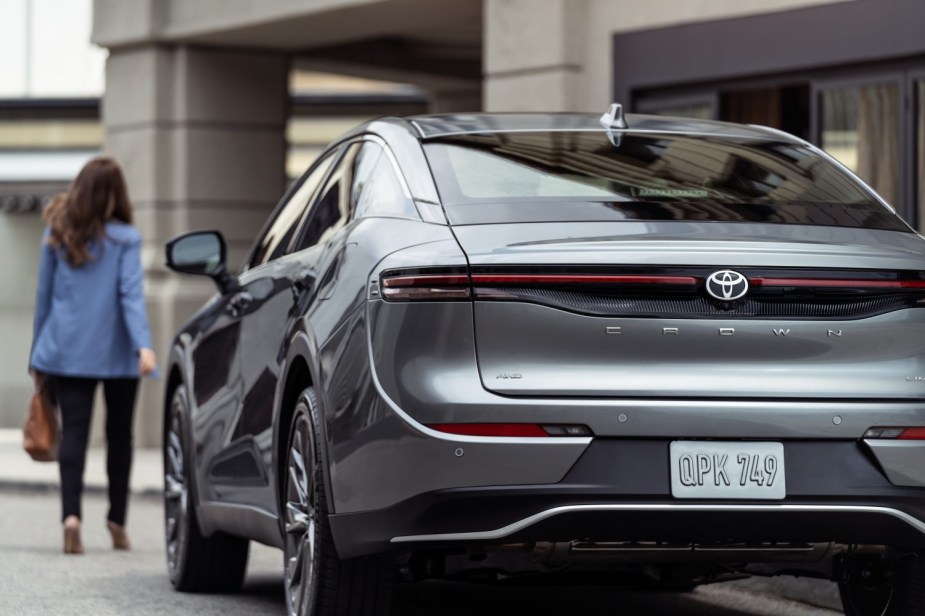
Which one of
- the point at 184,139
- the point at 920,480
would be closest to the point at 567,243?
the point at 920,480

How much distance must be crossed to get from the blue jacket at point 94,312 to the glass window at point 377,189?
3.55m

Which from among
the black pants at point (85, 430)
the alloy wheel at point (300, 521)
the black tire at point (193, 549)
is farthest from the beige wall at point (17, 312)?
the alloy wheel at point (300, 521)

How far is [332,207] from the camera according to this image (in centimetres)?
616

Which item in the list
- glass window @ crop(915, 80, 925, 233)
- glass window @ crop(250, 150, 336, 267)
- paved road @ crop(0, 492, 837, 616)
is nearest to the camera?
glass window @ crop(250, 150, 336, 267)

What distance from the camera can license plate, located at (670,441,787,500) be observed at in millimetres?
4730

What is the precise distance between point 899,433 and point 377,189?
5.65 ft

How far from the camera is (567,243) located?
4875 mm

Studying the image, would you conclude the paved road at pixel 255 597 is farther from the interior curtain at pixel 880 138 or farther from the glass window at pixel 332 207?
the interior curtain at pixel 880 138

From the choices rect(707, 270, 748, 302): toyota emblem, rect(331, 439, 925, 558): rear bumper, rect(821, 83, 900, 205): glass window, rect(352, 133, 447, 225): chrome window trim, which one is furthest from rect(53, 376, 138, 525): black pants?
rect(707, 270, 748, 302): toyota emblem

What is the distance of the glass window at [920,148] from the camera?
11008 millimetres

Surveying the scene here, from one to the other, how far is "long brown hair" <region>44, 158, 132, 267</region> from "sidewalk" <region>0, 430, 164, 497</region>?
3167 mm

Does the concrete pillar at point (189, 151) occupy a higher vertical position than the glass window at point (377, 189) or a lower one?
higher

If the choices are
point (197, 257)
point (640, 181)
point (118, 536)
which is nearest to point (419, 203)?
point (640, 181)

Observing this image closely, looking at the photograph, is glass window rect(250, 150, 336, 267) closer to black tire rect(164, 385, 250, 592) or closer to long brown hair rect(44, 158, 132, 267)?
black tire rect(164, 385, 250, 592)
